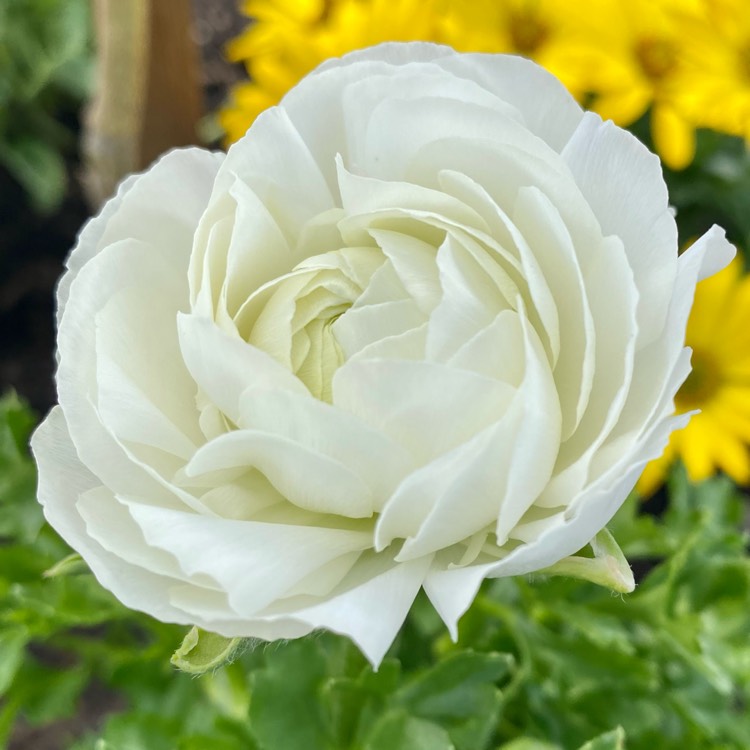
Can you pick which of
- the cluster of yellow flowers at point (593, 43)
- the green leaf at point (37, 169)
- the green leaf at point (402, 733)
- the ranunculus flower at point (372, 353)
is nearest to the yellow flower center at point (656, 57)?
the cluster of yellow flowers at point (593, 43)

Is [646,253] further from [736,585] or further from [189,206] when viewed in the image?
[736,585]

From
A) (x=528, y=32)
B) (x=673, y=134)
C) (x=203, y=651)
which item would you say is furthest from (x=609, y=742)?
(x=528, y=32)

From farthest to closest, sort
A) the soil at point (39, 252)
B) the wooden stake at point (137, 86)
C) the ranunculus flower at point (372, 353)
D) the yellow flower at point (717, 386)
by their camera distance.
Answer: the soil at point (39, 252) < the yellow flower at point (717, 386) < the wooden stake at point (137, 86) < the ranunculus flower at point (372, 353)

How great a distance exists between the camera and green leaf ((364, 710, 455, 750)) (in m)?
0.47

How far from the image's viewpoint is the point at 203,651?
1.11ft

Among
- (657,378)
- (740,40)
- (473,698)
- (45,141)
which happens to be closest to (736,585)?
(473,698)

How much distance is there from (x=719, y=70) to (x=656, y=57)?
60mm

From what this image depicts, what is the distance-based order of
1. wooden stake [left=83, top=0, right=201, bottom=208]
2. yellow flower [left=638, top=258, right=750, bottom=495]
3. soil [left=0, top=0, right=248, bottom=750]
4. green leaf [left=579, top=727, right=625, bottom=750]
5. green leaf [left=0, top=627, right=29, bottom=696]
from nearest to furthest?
green leaf [left=579, top=727, right=625, bottom=750] → green leaf [left=0, top=627, right=29, bottom=696] → wooden stake [left=83, top=0, right=201, bottom=208] → yellow flower [left=638, top=258, right=750, bottom=495] → soil [left=0, top=0, right=248, bottom=750]

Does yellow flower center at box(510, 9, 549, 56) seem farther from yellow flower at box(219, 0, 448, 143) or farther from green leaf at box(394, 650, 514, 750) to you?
green leaf at box(394, 650, 514, 750)

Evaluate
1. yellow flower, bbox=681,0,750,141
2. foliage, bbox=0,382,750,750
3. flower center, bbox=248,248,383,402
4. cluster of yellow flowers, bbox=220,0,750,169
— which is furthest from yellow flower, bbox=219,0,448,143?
flower center, bbox=248,248,383,402

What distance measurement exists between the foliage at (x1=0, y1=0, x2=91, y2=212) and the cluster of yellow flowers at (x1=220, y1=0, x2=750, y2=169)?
23.5 inches

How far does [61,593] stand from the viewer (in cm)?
59

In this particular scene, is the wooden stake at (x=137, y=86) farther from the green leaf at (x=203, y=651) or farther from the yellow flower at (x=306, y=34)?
the green leaf at (x=203, y=651)

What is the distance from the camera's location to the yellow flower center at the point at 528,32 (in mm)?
817
